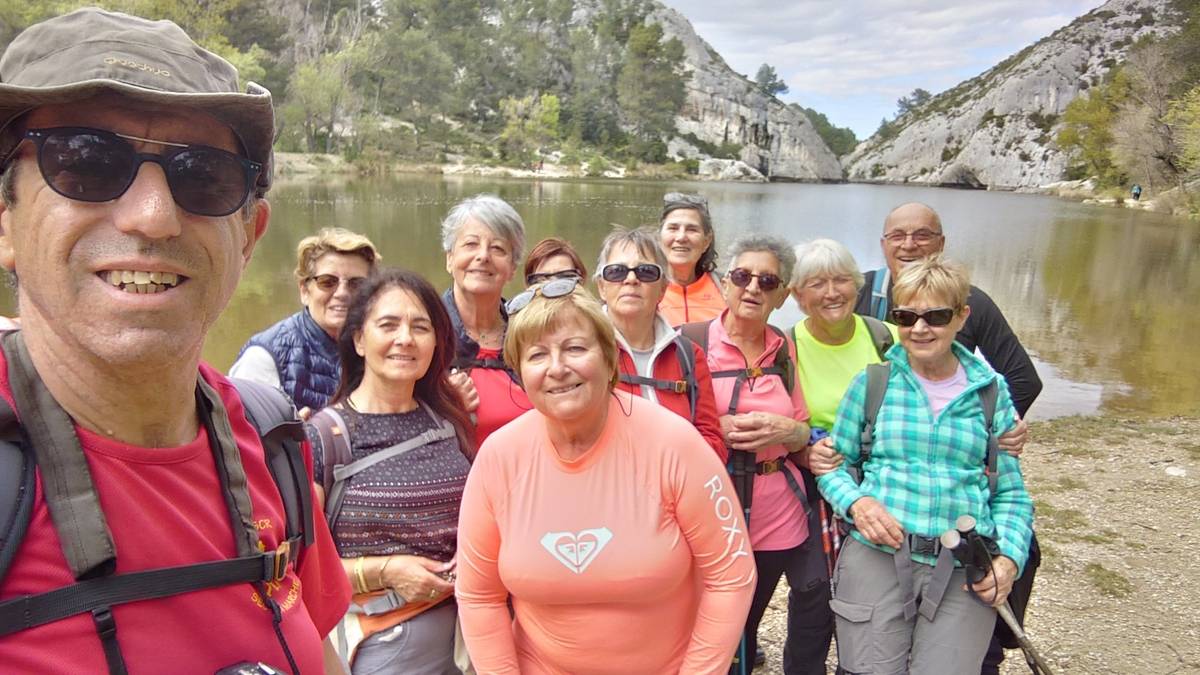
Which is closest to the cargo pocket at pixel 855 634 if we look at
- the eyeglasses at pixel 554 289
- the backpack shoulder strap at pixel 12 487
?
the eyeglasses at pixel 554 289

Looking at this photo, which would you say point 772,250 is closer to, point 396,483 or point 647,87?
point 396,483

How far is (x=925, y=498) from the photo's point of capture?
2.76 meters

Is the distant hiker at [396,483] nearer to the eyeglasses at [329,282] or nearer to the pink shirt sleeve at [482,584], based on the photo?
the pink shirt sleeve at [482,584]

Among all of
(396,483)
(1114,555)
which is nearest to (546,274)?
(396,483)

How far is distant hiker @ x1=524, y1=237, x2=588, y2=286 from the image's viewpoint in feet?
11.1

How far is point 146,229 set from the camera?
1.11 metres

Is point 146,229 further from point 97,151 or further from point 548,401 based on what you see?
point 548,401

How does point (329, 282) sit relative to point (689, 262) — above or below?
below

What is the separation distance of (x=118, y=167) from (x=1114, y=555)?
20.3ft

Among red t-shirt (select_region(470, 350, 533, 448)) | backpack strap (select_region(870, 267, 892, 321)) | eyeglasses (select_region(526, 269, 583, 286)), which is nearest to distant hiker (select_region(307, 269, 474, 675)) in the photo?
red t-shirt (select_region(470, 350, 533, 448))

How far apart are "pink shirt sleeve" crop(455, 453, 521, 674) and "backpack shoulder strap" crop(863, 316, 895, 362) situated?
211 cm

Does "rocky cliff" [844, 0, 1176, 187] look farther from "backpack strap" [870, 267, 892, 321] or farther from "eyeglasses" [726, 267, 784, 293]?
"eyeglasses" [726, 267, 784, 293]

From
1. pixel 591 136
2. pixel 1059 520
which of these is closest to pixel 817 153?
pixel 591 136

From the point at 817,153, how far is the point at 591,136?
153 feet
